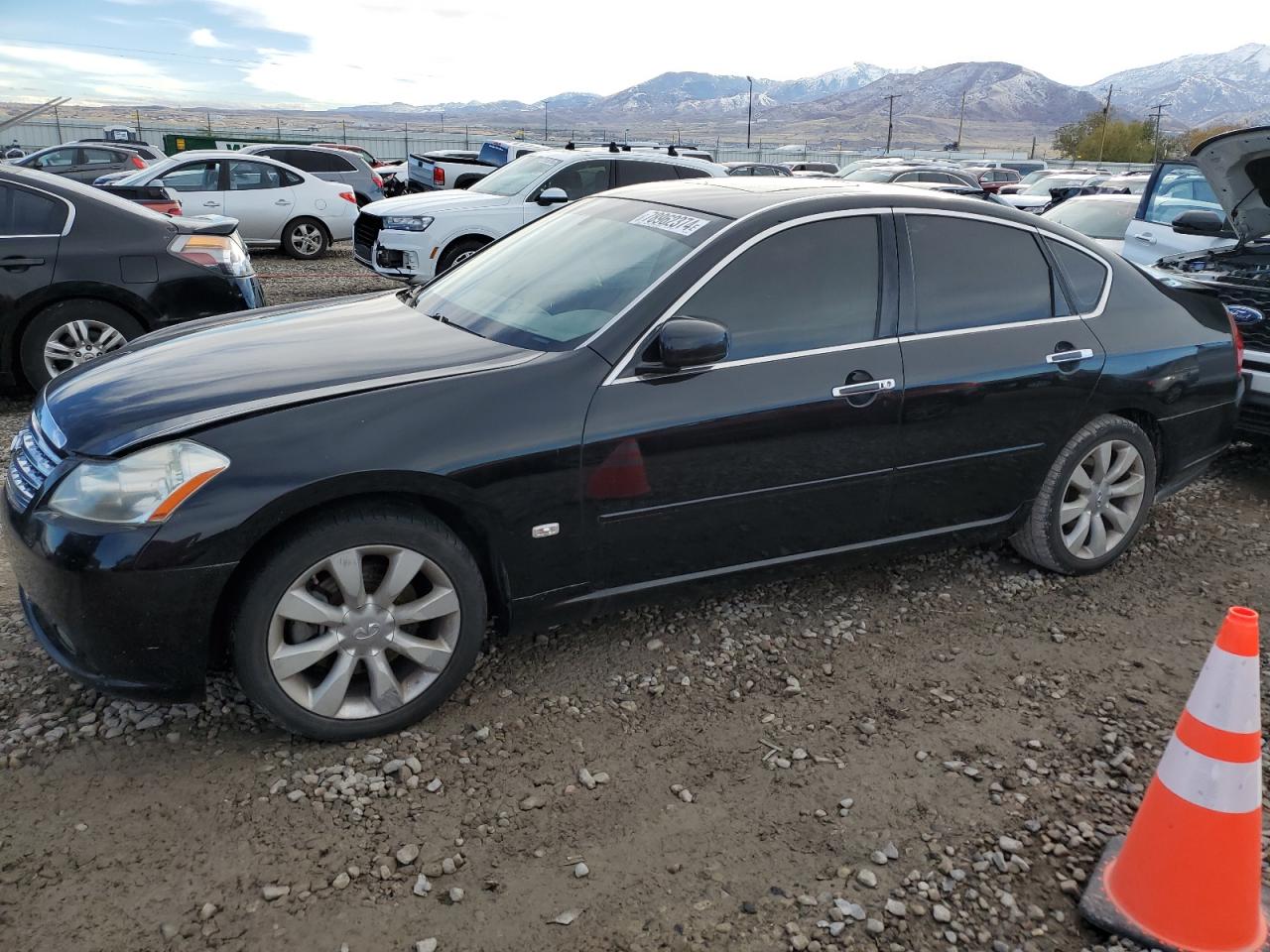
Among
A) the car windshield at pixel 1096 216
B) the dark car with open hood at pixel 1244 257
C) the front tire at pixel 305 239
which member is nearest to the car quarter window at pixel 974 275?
the dark car with open hood at pixel 1244 257

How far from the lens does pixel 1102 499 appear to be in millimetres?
4281

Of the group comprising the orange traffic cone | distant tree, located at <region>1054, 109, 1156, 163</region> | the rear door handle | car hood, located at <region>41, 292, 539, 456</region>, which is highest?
distant tree, located at <region>1054, 109, 1156, 163</region>

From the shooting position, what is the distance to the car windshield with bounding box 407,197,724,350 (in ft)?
11.0

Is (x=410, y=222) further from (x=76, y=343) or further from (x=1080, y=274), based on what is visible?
(x=1080, y=274)

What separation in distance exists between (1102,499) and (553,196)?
25.3ft

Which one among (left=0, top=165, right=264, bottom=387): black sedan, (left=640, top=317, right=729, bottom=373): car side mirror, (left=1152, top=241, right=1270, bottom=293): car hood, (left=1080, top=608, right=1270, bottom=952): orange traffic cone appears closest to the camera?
(left=1080, top=608, right=1270, bottom=952): orange traffic cone

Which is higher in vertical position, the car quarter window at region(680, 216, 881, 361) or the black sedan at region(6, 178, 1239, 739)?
the car quarter window at region(680, 216, 881, 361)

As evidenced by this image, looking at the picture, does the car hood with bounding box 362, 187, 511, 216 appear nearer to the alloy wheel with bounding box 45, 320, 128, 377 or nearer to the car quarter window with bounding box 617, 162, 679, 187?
the car quarter window with bounding box 617, 162, 679, 187

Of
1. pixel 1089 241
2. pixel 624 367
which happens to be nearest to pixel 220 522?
pixel 624 367

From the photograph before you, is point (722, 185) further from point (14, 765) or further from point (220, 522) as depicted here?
point (14, 765)

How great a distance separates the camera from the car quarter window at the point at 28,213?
616 cm

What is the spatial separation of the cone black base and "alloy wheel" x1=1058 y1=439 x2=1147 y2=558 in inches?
75.3

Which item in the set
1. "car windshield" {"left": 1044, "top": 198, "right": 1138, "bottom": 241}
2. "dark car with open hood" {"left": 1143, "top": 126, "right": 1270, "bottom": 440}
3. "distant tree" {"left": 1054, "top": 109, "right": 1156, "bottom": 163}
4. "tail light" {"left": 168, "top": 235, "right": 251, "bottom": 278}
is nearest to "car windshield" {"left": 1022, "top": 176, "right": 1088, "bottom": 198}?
"car windshield" {"left": 1044, "top": 198, "right": 1138, "bottom": 241}

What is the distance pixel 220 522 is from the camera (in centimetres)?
265
